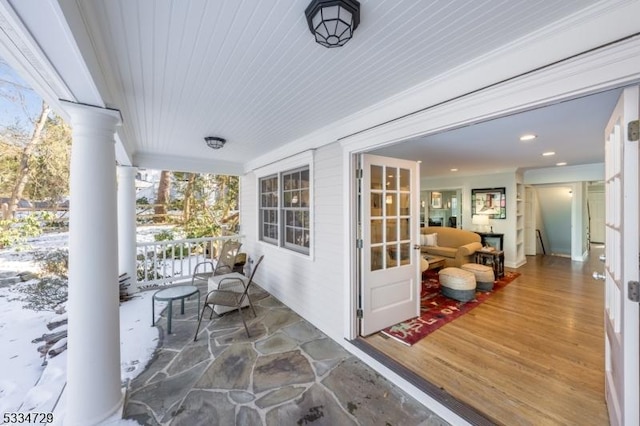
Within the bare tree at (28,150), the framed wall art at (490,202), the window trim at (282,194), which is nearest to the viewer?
the window trim at (282,194)

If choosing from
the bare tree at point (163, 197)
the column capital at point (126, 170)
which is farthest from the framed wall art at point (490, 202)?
the bare tree at point (163, 197)

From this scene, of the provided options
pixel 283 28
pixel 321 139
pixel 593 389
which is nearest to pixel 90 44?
pixel 283 28

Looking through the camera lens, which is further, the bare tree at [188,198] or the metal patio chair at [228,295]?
the bare tree at [188,198]

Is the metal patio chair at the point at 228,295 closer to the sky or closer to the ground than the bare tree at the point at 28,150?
closer to the ground

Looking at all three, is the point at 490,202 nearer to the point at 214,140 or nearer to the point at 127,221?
the point at 214,140

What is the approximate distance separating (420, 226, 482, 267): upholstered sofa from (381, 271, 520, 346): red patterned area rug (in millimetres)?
672

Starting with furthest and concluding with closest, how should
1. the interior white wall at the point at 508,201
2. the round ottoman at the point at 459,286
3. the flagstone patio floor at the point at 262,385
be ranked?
the interior white wall at the point at 508,201 < the round ottoman at the point at 459,286 < the flagstone patio floor at the point at 262,385

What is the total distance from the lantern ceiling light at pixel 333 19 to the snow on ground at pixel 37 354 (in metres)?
2.88

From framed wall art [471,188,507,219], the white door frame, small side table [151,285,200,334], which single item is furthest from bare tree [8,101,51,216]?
framed wall art [471,188,507,219]

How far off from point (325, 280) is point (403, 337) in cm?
110

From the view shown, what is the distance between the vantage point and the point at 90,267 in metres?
1.76

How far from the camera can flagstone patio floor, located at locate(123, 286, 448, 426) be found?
1901mm

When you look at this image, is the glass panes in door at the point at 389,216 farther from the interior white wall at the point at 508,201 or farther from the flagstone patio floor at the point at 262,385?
the interior white wall at the point at 508,201

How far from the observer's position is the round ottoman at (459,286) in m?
3.90
